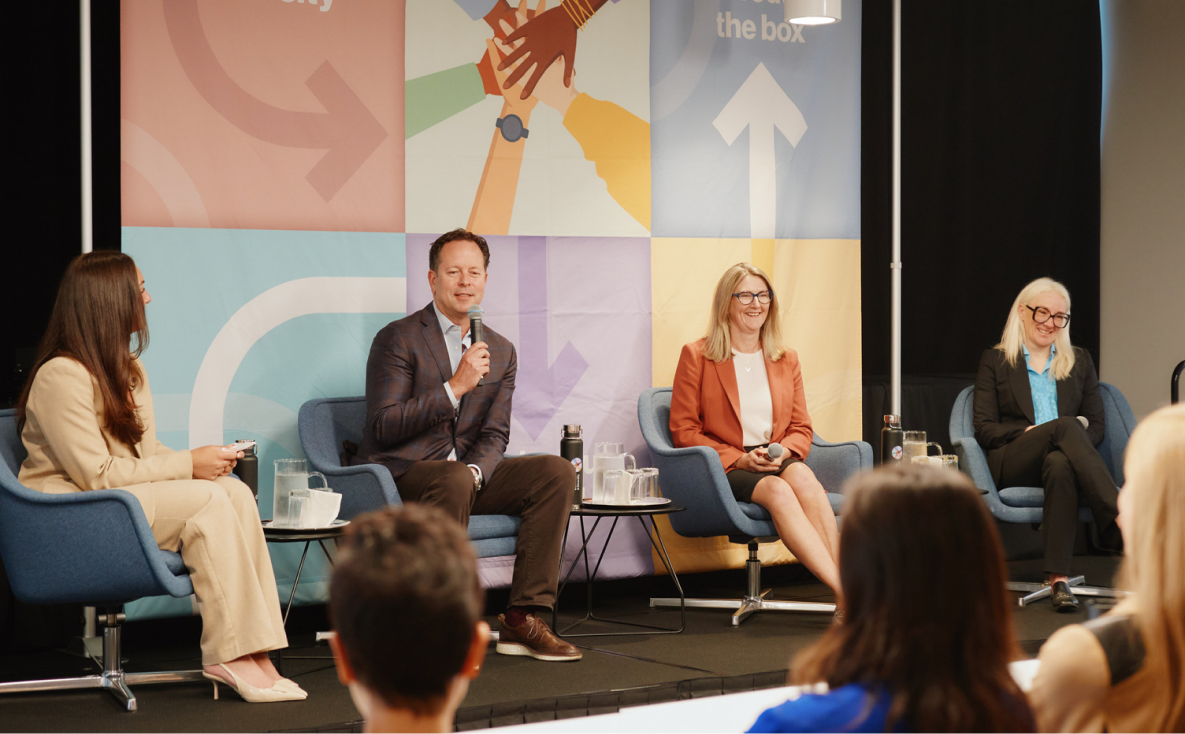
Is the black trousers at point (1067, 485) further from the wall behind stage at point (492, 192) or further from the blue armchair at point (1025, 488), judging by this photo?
the wall behind stage at point (492, 192)

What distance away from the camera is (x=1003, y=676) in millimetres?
1103

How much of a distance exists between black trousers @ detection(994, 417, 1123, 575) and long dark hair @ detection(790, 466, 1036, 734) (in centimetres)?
364

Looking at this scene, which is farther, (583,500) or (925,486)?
(583,500)

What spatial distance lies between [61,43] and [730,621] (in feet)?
10.2

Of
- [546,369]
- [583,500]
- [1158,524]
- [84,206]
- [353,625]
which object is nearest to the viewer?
[353,625]

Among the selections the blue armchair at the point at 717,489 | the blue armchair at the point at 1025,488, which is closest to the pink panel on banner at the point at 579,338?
the blue armchair at the point at 717,489

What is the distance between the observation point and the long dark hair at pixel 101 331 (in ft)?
10.5

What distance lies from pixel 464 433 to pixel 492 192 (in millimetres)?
1011

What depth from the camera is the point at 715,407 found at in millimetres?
4457

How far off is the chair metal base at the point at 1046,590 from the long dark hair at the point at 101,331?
133 inches

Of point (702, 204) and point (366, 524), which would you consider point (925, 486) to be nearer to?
point (366, 524)

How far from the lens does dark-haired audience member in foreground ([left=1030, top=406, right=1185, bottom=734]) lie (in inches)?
45.1

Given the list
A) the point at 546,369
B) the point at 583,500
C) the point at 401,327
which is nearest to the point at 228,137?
the point at 401,327

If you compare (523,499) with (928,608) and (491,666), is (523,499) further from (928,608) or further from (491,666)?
(928,608)
